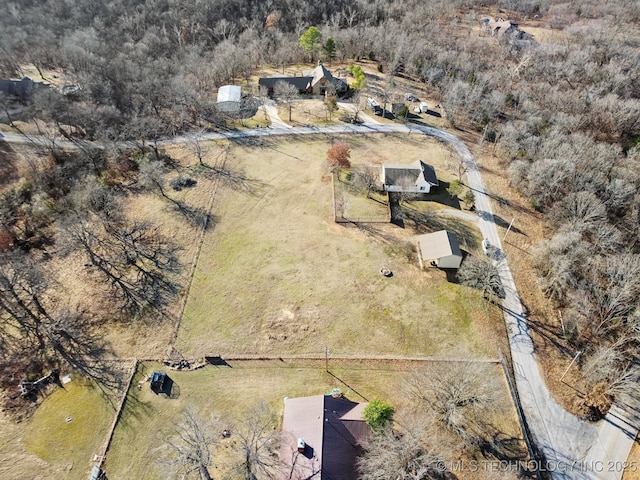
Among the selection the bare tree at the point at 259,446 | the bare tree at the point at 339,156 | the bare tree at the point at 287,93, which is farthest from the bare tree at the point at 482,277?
the bare tree at the point at 287,93

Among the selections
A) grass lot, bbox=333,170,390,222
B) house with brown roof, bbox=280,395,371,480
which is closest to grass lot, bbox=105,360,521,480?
house with brown roof, bbox=280,395,371,480

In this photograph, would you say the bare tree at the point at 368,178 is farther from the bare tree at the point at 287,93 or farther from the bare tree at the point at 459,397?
the bare tree at the point at 459,397

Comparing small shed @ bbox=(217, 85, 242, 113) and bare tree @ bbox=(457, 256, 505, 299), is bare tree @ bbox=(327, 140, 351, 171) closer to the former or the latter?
bare tree @ bbox=(457, 256, 505, 299)

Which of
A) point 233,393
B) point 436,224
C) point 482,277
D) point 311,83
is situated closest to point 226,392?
point 233,393

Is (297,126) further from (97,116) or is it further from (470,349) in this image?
(470,349)

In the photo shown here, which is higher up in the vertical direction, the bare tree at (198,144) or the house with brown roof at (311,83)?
the house with brown roof at (311,83)

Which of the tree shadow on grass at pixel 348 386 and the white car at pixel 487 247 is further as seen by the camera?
the white car at pixel 487 247

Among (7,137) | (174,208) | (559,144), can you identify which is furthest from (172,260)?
(559,144)
